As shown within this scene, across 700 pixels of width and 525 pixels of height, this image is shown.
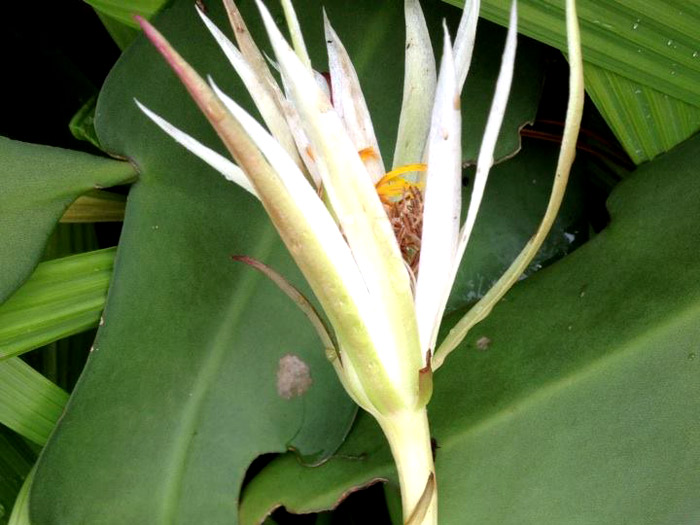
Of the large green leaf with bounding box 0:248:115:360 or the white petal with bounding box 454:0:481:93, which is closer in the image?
the white petal with bounding box 454:0:481:93

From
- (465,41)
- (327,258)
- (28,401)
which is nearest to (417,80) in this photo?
(465,41)

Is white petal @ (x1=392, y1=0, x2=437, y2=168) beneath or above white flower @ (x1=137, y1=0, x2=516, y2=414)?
above

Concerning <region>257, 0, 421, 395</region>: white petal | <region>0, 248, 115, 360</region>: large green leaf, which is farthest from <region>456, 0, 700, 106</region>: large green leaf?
<region>0, 248, 115, 360</region>: large green leaf

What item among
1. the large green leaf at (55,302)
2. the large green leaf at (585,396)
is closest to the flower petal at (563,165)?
the large green leaf at (585,396)

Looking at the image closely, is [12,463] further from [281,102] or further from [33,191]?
[281,102]

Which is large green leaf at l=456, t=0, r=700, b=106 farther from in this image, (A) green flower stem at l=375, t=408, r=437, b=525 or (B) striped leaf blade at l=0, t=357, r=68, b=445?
(B) striped leaf blade at l=0, t=357, r=68, b=445

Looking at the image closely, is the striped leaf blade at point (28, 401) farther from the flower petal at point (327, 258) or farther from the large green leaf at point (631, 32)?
the large green leaf at point (631, 32)
